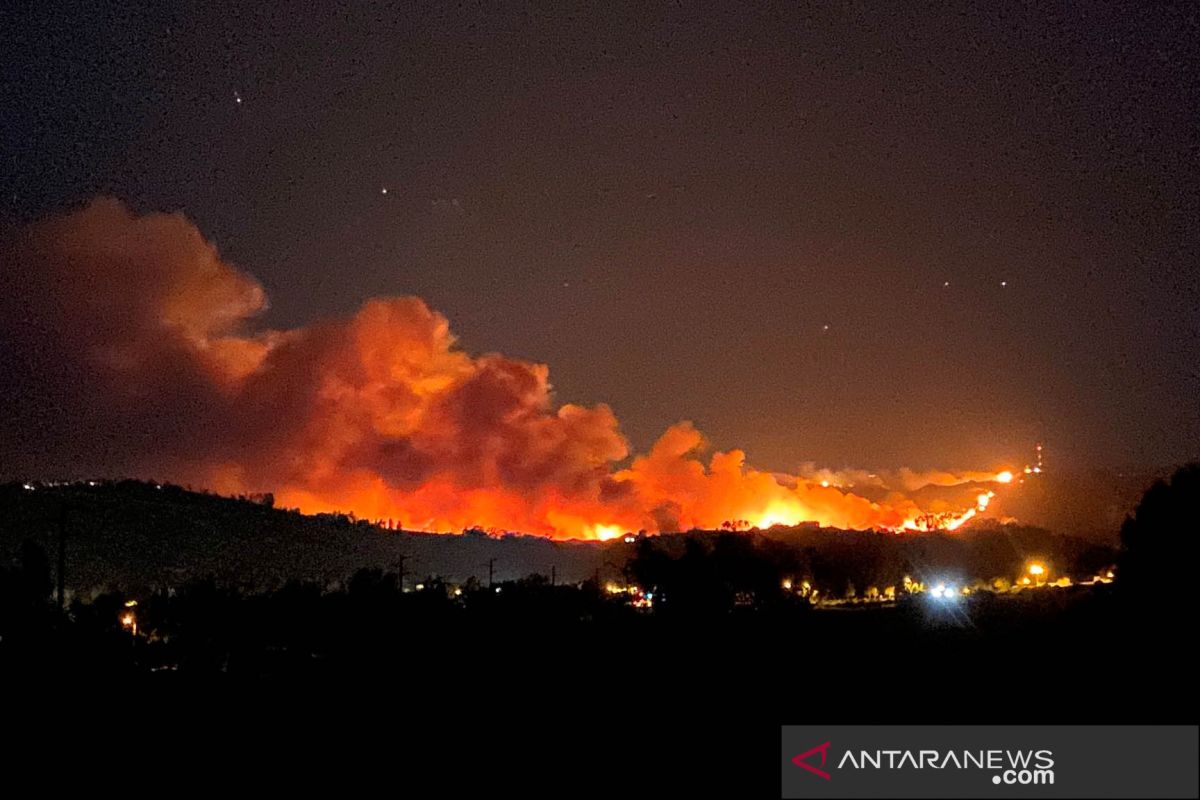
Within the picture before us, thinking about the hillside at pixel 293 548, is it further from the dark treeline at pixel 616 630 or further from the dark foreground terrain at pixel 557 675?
the dark foreground terrain at pixel 557 675

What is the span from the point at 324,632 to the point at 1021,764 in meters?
23.1

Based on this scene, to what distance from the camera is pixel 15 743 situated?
51.0 ft

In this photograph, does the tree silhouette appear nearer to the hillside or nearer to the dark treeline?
the dark treeline

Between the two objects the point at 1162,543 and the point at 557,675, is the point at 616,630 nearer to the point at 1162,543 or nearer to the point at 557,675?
the point at 557,675

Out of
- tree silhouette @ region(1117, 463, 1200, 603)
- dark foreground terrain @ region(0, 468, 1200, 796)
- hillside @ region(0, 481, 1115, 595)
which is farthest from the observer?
hillside @ region(0, 481, 1115, 595)

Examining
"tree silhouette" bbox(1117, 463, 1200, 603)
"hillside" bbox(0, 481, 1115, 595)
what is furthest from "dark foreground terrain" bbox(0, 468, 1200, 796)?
"hillside" bbox(0, 481, 1115, 595)

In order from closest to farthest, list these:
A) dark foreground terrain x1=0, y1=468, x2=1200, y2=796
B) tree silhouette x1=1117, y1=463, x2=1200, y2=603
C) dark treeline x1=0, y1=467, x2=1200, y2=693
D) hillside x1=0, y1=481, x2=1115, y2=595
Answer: dark foreground terrain x1=0, y1=468, x2=1200, y2=796 → dark treeline x1=0, y1=467, x2=1200, y2=693 → tree silhouette x1=1117, y1=463, x2=1200, y2=603 → hillside x1=0, y1=481, x2=1115, y2=595

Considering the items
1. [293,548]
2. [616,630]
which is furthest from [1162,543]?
[293,548]

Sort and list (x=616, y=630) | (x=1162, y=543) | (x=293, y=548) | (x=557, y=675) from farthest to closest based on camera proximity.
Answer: (x=293, y=548) → (x=616, y=630) → (x=1162, y=543) → (x=557, y=675)

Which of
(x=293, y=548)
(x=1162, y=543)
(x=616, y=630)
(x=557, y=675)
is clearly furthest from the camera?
(x=293, y=548)

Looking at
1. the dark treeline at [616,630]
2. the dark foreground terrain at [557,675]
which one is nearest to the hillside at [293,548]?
the dark treeline at [616,630]

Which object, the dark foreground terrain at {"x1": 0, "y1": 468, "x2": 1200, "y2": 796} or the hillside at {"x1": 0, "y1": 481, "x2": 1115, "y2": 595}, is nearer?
the dark foreground terrain at {"x1": 0, "y1": 468, "x2": 1200, "y2": 796}

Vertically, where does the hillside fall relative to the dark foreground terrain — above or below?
above

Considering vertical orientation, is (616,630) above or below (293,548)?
below
